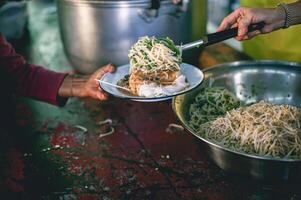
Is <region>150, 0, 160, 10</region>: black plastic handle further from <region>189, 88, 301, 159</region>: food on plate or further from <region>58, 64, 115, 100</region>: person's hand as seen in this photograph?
<region>189, 88, 301, 159</region>: food on plate

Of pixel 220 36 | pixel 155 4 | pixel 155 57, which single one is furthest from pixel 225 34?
pixel 155 4

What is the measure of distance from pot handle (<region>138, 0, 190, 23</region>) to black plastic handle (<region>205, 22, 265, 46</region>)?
571 millimetres

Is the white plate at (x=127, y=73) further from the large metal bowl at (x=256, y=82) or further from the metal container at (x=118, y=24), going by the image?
the metal container at (x=118, y=24)

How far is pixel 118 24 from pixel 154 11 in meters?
0.25

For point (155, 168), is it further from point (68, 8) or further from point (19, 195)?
point (68, 8)

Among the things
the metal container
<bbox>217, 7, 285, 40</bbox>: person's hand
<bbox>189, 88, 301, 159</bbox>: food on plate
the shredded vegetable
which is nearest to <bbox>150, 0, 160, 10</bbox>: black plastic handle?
the metal container

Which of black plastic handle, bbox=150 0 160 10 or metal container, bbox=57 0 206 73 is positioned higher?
black plastic handle, bbox=150 0 160 10

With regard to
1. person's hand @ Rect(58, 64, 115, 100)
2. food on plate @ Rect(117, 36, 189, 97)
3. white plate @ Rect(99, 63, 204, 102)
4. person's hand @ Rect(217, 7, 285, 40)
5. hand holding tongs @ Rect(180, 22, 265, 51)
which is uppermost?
person's hand @ Rect(217, 7, 285, 40)

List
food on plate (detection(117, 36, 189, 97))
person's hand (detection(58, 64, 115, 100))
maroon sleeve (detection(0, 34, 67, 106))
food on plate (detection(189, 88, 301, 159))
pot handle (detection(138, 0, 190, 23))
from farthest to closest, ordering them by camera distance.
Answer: pot handle (detection(138, 0, 190, 23)), maroon sleeve (detection(0, 34, 67, 106)), person's hand (detection(58, 64, 115, 100)), food on plate (detection(117, 36, 189, 97)), food on plate (detection(189, 88, 301, 159))

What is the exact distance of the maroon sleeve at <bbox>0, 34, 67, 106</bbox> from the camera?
7.13 ft

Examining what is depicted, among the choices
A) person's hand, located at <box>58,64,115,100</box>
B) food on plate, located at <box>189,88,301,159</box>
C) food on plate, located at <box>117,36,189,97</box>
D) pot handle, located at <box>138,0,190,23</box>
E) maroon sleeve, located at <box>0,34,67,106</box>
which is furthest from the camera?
A: pot handle, located at <box>138,0,190,23</box>

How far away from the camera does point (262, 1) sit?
8.42ft

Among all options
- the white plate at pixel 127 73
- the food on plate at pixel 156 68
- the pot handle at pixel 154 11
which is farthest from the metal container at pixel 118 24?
the food on plate at pixel 156 68

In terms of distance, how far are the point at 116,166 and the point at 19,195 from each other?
496 mm
